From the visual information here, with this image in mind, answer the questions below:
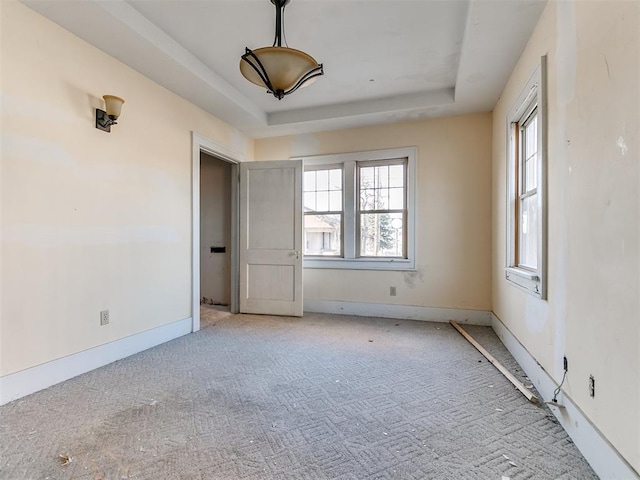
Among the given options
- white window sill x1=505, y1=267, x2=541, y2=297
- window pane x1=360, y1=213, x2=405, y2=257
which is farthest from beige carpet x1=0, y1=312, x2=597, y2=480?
window pane x1=360, y1=213, x2=405, y2=257

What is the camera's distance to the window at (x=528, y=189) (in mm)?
2090

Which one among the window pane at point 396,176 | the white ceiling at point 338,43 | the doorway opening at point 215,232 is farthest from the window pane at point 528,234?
the doorway opening at point 215,232

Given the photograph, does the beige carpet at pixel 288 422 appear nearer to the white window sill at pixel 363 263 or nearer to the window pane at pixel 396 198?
the white window sill at pixel 363 263

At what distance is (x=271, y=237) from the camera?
4445 millimetres

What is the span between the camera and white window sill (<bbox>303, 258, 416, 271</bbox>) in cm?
420

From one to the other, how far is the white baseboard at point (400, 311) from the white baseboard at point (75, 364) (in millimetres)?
2003

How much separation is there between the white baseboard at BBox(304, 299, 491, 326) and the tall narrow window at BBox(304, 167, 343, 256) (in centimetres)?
74

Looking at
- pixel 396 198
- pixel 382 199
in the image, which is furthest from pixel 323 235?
pixel 396 198

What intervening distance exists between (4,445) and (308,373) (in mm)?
1735

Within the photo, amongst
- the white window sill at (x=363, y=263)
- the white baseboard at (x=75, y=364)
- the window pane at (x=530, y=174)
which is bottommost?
the white baseboard at (x=75, y=364)

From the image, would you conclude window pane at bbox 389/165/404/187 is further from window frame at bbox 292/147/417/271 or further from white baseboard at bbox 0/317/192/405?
white baseboard at bbox 0/317/192/405

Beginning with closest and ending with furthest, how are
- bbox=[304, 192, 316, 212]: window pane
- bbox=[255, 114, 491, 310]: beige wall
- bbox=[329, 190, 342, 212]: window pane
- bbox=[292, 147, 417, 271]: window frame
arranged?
bbox=[255, 114, 491, 310]: beige wall → bbox=[292, 147, 417, 271]: window frame → bbox=[329, 190, 342, 212]: window pane → bbox=[304, 192, 316, 212]: window pane

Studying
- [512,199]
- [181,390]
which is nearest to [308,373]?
[181,390]

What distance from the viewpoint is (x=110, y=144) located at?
2693 millimetres
